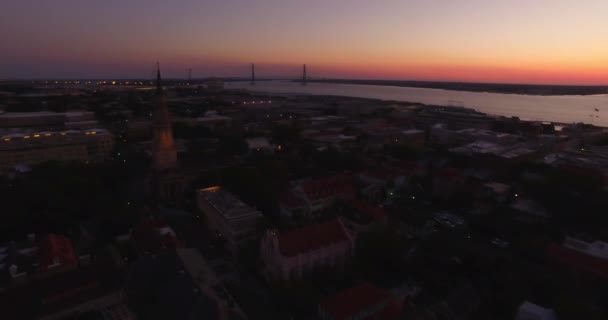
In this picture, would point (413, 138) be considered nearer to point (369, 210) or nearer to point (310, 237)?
point (369, 210)

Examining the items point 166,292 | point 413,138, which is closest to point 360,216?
point 166,292

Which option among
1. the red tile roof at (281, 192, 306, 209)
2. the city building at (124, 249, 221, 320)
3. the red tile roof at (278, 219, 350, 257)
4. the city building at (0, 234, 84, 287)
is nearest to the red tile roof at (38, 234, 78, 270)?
the city building at (0, 234, 84, 287)

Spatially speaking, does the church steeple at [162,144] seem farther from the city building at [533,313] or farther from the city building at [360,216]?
the city building at [533,313]

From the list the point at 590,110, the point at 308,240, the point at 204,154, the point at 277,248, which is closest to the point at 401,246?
the point at 308,240

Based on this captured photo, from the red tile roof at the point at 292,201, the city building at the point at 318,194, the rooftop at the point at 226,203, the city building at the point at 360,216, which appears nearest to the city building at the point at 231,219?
the rooftop at the point at 226,203

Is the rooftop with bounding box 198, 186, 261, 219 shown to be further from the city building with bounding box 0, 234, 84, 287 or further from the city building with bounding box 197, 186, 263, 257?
the city building with bounding box 0, 234, 84, 287

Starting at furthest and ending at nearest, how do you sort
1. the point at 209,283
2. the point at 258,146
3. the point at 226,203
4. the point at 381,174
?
the point at 258,146 < the point at 381,174 < the point at 226,203 < the point at 209,283
